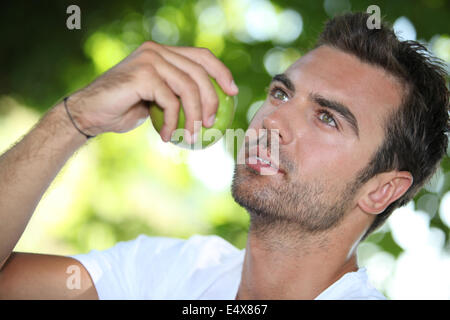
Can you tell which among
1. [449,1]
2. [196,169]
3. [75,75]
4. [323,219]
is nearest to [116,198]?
[196,169]

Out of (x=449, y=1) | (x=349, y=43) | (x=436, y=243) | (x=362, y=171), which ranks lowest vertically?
(x=436, y=243)

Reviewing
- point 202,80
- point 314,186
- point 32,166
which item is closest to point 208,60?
point 202,80

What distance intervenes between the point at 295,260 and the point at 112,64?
365 cm

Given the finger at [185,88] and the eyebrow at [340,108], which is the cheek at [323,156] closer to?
the eyebrow at [340,108]

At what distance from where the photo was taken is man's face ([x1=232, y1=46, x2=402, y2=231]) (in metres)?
2.10

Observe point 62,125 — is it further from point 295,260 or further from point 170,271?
point 295,260

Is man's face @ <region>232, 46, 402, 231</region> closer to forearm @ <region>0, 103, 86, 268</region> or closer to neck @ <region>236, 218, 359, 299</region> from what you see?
neck @ <region>236, 218, 359, 299</region>

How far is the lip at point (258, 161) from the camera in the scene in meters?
2.10

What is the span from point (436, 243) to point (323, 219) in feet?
8.82

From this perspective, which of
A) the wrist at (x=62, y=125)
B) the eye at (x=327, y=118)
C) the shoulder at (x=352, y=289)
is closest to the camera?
the wrist at (x=62, y=125)

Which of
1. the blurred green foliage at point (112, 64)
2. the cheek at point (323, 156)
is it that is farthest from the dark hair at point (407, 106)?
the blurred green foliage at point (112, 64)

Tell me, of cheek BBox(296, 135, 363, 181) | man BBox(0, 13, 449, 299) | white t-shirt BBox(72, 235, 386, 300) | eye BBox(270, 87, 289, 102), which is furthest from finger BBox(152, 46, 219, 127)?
white t-shirt BBox(72, 235, 386, 300)
